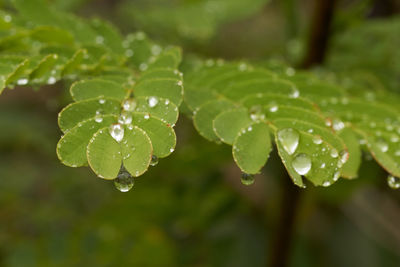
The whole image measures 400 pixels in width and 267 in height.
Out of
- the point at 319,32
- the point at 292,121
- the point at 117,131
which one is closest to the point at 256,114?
the point at 292,121

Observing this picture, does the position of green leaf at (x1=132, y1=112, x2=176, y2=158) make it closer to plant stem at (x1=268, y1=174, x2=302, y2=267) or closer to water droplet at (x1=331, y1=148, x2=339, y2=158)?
water droplet at (x1=331, y1=148, x2=339, y2=158)

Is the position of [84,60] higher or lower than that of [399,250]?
higher

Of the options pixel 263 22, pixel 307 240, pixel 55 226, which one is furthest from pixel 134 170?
pixel 263 22

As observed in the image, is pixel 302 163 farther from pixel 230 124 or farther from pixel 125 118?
pixel 125 118

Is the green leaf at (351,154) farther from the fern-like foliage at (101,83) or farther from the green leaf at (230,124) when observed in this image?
the fern-like foliage at (101,83)

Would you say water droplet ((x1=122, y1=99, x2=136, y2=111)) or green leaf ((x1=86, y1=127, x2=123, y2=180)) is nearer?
green leaf ((x1=86, y1=127, x2=123, y2=180))

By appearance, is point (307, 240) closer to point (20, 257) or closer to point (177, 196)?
point (177, 196)

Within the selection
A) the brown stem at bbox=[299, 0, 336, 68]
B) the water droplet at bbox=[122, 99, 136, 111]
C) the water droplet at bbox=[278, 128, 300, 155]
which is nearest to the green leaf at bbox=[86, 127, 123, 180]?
the water droplet at bbox=[122, 99, 136, 111]
